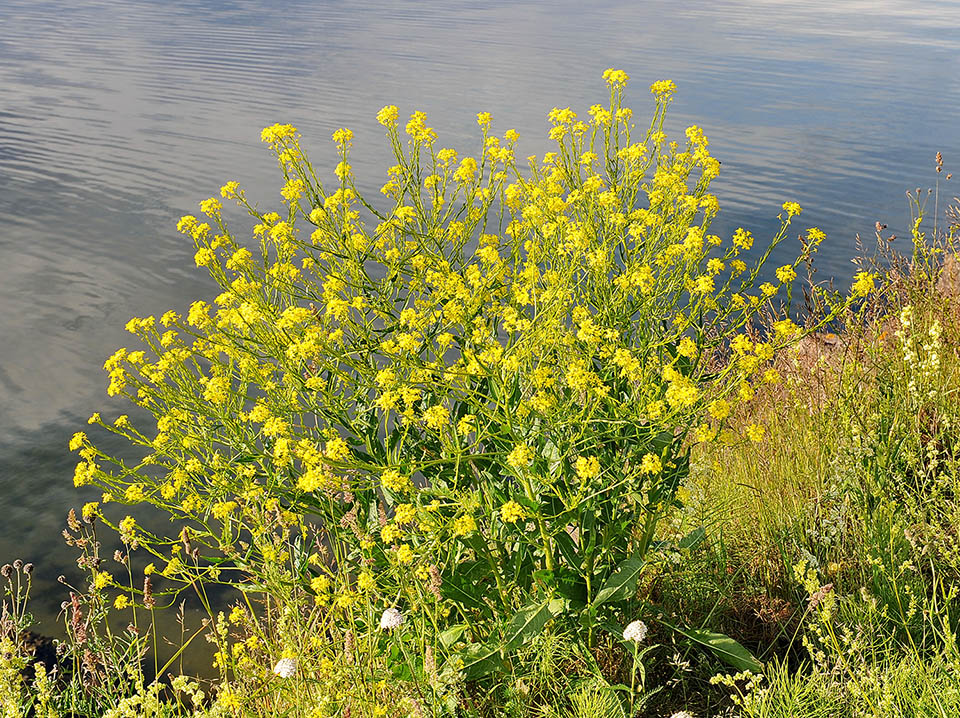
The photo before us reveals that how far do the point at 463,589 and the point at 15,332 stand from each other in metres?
7.11

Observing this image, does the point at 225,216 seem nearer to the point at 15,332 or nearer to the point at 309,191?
the point at 15,332

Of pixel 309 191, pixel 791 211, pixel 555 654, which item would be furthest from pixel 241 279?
pixel 791 211

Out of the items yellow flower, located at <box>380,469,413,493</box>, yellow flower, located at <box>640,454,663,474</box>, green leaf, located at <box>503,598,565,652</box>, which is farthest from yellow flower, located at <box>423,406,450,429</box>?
green leaf, located at <box>503,598,565,652</box>

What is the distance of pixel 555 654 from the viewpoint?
319 centimetres

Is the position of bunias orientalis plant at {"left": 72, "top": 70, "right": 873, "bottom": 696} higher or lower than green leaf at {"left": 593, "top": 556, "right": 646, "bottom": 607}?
higher

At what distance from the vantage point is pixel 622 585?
2.96m

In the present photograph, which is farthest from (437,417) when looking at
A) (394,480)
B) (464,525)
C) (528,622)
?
(528,622)

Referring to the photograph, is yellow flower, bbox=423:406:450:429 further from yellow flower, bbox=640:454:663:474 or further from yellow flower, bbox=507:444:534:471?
yellow flower, bbox=640:454:663:474

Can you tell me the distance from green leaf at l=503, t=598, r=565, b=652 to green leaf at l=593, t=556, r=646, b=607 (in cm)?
17

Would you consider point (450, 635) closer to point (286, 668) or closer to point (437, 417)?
point (286, 668)

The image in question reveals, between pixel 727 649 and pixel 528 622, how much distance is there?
838mm

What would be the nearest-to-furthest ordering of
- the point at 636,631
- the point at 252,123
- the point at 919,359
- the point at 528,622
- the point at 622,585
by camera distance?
the point at 636,631 < the point at 528,622 < the point at 622,585 < the point at 919,359 < the point at 252,123

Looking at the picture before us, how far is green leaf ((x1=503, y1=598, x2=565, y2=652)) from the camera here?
286 centimetres

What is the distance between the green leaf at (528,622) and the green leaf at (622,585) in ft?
0.56
